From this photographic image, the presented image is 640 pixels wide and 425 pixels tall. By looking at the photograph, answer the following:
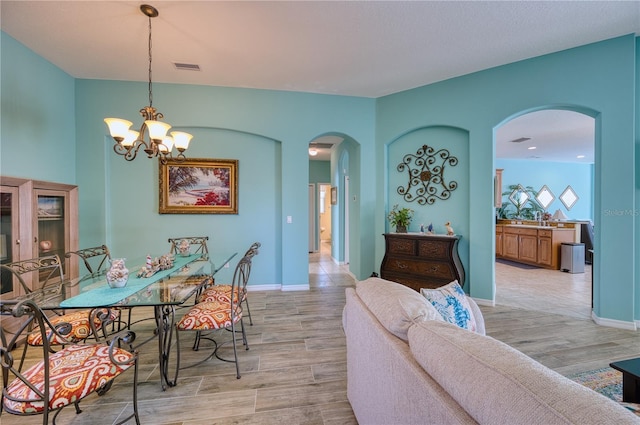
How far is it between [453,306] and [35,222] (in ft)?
13.1

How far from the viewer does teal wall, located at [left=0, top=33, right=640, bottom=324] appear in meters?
2.90

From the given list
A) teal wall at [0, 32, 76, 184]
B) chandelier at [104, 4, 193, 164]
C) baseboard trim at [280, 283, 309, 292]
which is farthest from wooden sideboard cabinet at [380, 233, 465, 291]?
teal wall at [0, 32, 76, 184]

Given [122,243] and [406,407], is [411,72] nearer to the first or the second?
[406,407]

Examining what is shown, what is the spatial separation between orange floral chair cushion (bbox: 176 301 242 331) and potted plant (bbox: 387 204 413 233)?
2.62 m

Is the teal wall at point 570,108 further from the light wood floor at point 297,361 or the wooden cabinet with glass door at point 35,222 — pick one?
the wooden cabinet with glass door at point 35,222

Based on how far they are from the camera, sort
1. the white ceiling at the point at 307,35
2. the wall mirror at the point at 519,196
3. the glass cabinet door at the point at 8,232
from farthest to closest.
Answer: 1. the wall mirror at the point at 519,196
2. the glass cabinet door at the point at 8,232
3. the white ceiling at the point at 307,35

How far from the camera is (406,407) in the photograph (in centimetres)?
96

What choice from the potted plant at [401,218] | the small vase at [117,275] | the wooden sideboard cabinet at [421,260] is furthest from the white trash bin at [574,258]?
the small vase at [117,275]

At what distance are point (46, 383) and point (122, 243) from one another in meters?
3.21

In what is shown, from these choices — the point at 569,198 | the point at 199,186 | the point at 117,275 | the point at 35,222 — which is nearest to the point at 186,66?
the point at 199,186

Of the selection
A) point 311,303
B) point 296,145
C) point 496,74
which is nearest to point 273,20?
point 296,145

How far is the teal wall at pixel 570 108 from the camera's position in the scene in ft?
9.46

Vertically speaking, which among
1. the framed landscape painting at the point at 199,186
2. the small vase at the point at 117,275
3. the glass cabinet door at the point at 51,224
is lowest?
the small vase at the point at 117,275

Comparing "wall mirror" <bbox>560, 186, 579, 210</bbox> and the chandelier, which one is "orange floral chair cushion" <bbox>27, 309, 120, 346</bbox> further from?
"wall mirror" <bbox>560, 186, 579, 210</bbox>
